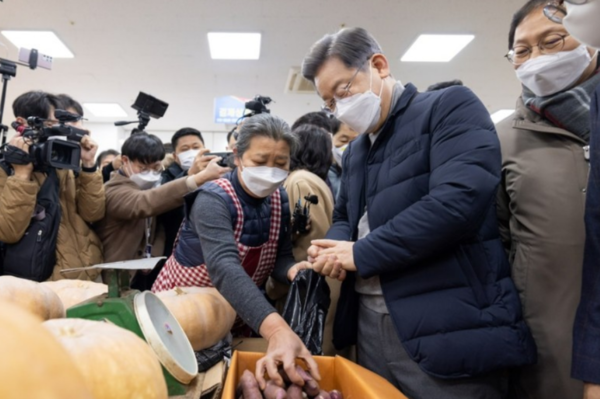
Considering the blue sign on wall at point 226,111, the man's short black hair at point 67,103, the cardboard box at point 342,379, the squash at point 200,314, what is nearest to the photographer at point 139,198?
the man's short black hair at point 67,103

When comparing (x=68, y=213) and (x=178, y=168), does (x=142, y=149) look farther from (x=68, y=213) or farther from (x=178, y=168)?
(x=68, y=213)

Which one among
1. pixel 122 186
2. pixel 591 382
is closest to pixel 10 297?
pixel 591 382

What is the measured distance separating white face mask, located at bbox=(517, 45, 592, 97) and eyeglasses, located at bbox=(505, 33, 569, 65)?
0.03 metres

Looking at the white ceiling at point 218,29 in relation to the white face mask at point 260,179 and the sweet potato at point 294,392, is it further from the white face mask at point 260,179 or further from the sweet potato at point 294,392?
the sweet potato at point 294,392

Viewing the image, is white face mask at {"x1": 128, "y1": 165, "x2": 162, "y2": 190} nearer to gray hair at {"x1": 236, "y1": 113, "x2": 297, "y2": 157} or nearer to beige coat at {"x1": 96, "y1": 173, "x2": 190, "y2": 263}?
beige coat at {"x1": 96, "y1": 173, "x2": 190, "y2": 263}

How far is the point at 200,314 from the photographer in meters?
1.08

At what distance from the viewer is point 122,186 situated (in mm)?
2182

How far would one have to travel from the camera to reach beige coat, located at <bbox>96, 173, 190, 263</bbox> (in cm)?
207

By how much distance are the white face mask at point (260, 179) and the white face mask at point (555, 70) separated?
2.78 feet

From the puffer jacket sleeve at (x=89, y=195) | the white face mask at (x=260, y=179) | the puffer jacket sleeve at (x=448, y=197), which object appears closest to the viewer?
the puffer jacket sleeve at (x=448, y=197)

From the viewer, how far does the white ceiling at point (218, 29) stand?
3.85 meters

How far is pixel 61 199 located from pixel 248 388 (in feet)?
5.14

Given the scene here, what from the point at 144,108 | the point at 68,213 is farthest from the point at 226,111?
the point at 68,213

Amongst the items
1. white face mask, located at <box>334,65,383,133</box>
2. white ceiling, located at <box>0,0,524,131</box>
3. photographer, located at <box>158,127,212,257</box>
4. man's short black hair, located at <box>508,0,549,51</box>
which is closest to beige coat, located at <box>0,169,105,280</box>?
photographer, located at <box>158,127,212,257</box>
